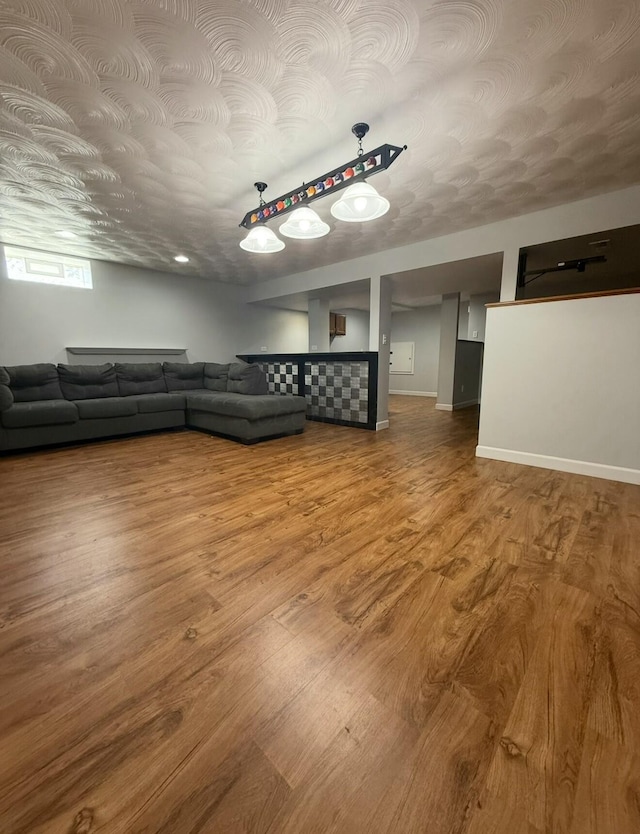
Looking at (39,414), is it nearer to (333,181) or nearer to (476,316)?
(333,181)

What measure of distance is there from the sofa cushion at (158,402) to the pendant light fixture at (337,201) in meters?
2.53

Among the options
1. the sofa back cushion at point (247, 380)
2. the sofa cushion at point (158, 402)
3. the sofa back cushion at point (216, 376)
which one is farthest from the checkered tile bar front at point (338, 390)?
the sofa cushion at point (158, 402)

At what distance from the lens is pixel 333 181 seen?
7.11 feet

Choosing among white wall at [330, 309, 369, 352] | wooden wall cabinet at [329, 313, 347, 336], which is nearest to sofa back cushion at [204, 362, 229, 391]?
wooden wall cabinet at [329, 313, 347, 336]

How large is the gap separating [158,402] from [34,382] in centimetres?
133

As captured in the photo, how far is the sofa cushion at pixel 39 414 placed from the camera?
10.9ft

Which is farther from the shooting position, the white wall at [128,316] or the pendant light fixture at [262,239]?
the white wall at [128,316]

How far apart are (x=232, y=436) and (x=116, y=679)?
10.5 feet

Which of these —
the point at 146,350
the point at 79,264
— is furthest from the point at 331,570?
the point at 79,264

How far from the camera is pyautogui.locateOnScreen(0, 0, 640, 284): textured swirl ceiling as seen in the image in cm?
135

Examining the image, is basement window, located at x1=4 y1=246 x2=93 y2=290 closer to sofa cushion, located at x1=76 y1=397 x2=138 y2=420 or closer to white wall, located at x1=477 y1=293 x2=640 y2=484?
sofa cushion, located at x1=76 y1=397 x2=138 y2=420

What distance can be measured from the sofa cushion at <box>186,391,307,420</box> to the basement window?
2.36 metres

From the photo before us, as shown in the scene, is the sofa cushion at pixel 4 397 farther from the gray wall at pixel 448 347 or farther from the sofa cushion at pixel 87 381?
the gray wall at pixel 448 347

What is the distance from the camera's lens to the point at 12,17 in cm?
133
